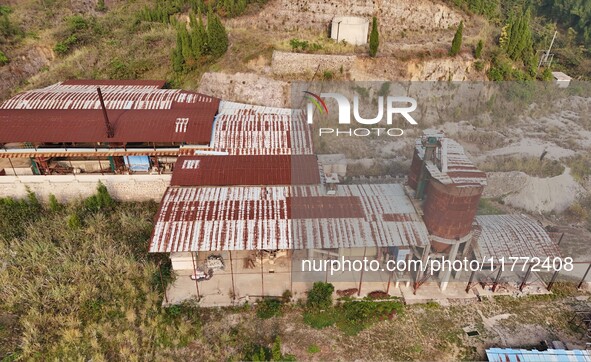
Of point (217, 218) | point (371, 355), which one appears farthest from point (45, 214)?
point (371, 355)

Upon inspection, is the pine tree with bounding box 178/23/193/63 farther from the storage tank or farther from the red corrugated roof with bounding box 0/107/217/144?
the storage tank

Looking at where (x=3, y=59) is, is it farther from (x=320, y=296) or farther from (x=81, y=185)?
(x=320, y=296)

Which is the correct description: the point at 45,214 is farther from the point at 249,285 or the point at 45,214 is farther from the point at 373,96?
the point at 373,96

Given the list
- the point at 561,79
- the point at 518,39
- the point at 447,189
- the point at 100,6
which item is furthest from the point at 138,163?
the point at 561,79

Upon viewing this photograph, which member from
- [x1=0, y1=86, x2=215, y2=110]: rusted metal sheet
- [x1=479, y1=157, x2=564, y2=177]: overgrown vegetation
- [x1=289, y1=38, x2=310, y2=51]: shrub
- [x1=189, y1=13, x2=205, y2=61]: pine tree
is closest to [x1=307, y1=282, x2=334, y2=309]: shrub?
[x1=0, y1=86, x2=215, y2=110]: rusted metal sheet

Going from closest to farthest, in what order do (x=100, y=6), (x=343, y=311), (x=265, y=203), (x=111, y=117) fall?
(x=343, y=311) → (x=265, y=203) → (x=111, y=117) → (x=100, y=6)

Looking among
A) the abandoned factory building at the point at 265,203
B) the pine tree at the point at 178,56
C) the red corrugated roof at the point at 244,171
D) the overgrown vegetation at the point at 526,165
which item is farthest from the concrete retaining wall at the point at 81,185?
A: the overgrown vegetation at the point at 526,165
